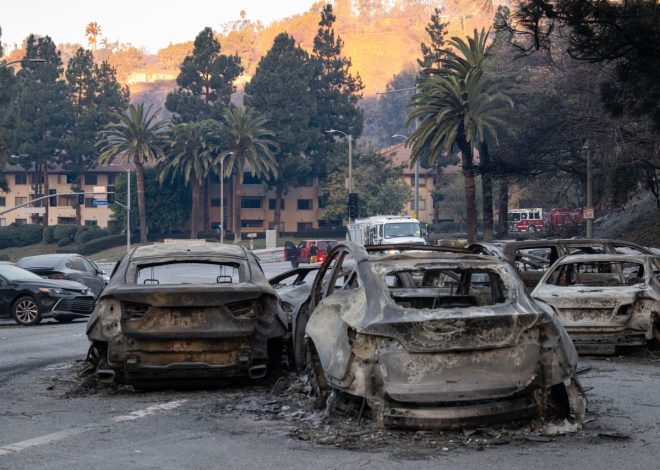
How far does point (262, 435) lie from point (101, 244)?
10478 cm

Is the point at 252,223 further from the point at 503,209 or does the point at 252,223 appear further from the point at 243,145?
the point at 503,209

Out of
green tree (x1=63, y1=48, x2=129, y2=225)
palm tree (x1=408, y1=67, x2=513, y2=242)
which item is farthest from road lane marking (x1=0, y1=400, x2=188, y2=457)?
green tree (x1=63, y1=48, x2=129, y2=225)

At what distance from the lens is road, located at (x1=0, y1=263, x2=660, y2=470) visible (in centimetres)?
733

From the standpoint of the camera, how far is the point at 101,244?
110625 mm

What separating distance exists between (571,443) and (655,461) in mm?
735

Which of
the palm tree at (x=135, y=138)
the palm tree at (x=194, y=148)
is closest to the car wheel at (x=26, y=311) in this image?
the palm tree at (x=135, y=138)

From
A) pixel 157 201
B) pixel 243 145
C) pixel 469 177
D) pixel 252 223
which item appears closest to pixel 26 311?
pixel 469 177

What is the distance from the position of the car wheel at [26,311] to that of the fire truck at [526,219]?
8630 centimetres

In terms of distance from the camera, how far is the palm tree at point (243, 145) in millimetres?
102312

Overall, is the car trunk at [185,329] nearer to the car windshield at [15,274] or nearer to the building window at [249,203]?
the car windshield at [15,274]

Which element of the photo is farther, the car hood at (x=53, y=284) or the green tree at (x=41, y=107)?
the green tree at (x=41, y=107)

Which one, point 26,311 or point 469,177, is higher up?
point 469,177

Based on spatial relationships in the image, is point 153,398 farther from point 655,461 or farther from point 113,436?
point 655,461

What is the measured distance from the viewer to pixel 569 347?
8602mm
